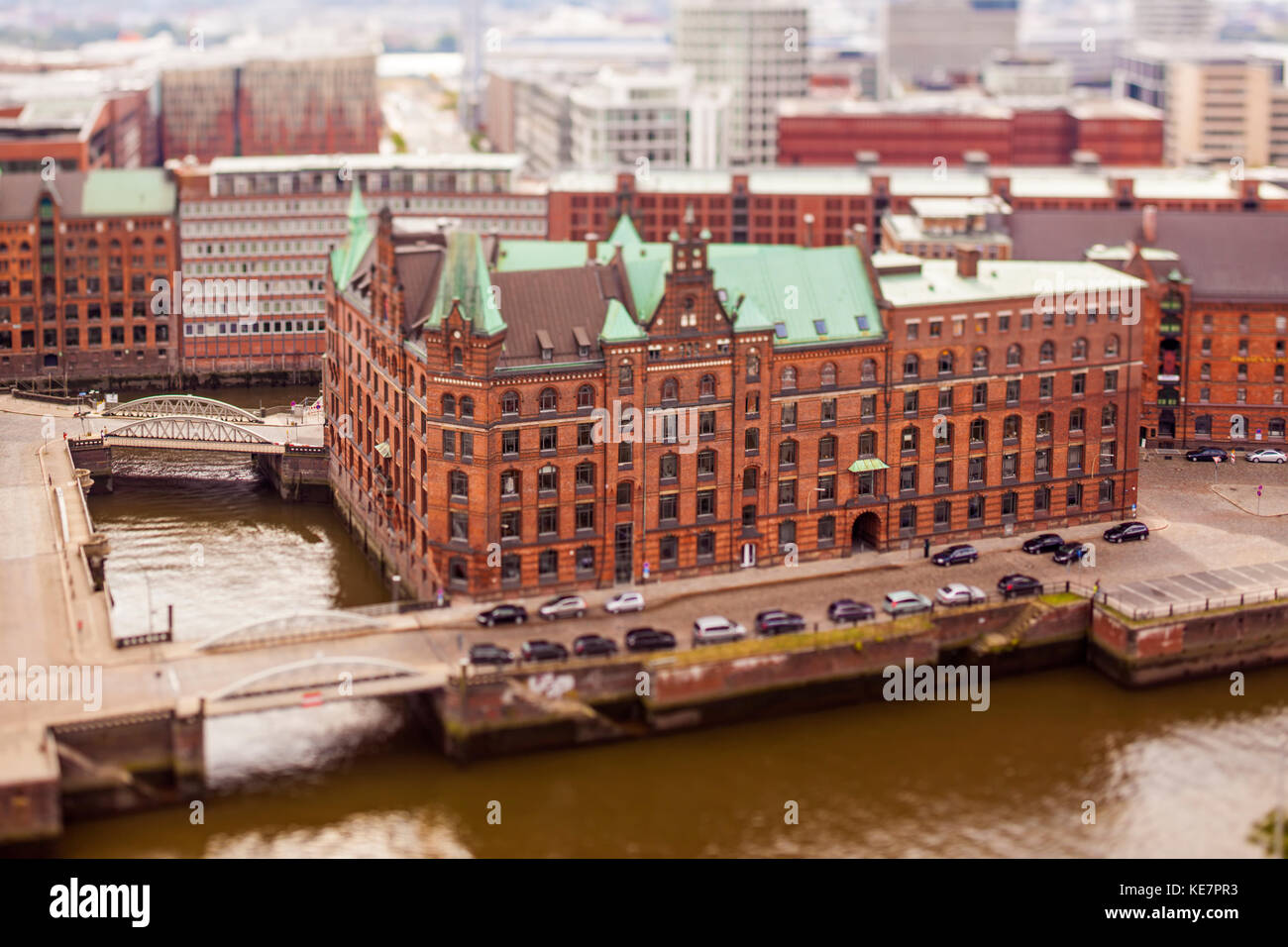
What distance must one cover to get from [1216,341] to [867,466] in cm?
4471

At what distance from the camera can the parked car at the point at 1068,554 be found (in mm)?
134875

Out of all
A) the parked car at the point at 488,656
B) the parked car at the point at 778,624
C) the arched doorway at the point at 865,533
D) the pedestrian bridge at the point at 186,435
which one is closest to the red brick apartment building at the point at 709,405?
the arched doorway at the point at 865,533

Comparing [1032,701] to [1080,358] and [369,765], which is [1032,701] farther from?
[369,765]

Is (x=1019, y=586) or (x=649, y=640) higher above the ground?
(x=1019, y=586)

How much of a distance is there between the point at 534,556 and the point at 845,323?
25721 millimetres

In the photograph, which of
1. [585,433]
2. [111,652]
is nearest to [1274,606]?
[585,433]

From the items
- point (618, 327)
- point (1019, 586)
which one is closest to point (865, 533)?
point (1019, 586)

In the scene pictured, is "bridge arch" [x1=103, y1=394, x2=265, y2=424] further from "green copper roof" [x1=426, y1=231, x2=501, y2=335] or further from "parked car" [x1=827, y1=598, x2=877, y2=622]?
"parked car" [x1=827, y1=598, x2=877, y2=622]

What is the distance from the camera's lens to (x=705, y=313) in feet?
420

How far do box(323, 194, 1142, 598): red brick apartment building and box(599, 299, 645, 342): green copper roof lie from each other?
5.3 inches

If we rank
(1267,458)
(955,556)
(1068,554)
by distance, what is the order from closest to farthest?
(955,556)
(1068,554)
(1267,458)

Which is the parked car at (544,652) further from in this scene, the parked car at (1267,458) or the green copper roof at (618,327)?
the parked car at (1267,458)

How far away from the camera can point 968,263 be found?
140375 mm

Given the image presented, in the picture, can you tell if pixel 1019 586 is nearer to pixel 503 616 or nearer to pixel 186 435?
pixel 503 616
